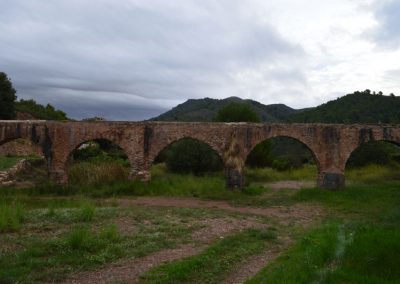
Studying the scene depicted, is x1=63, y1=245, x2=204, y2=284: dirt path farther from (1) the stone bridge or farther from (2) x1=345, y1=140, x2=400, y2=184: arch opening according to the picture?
(2) x1=345, y1=140, x2=400, y2=184: arch opening

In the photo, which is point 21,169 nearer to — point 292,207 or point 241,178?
point 241,178

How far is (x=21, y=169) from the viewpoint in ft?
68.0

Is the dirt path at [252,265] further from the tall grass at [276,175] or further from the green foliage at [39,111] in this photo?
the green foliage at [39,111]

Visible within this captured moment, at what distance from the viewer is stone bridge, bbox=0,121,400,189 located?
18781 mm

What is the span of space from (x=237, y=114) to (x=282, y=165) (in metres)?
5.19

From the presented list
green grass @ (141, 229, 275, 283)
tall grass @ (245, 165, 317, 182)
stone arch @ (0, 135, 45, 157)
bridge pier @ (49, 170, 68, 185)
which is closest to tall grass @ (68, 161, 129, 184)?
bridge pier @ (49, 170, 68, 185)

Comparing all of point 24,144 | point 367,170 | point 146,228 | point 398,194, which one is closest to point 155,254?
point 146,228

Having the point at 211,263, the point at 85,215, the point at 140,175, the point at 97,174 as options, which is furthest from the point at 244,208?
the point at 211,263

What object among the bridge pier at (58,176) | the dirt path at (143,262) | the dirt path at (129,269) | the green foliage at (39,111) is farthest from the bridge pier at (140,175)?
the green foliage at (39,111)

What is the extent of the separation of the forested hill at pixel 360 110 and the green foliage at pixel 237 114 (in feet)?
27.6

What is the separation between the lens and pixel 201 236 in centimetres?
1015

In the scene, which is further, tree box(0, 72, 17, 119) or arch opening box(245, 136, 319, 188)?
tree box(0, 72, 17, 119)

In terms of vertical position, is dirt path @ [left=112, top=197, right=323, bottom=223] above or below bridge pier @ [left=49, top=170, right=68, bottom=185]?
below

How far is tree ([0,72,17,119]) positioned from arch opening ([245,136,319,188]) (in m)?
16.1
